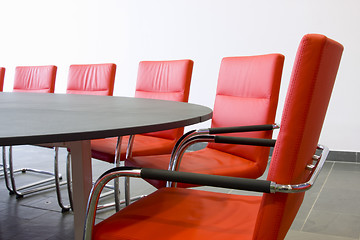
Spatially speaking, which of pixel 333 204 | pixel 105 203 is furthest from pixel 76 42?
pixel 333 204

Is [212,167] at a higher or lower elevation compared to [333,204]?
higher

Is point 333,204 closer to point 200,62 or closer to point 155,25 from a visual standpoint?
point 200,62

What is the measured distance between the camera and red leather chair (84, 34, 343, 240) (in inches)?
27.5

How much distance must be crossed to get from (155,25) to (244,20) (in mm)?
1153

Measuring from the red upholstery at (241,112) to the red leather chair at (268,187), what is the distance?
1.54ft

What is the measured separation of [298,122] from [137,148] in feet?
4.77

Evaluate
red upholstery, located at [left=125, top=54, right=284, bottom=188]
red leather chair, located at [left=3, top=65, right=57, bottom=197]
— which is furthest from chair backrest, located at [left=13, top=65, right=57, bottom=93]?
red upholstery, located at [left=125, top=54, right=284, bottom=188]

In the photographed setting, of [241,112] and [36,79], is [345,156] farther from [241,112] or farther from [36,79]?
[36,79]

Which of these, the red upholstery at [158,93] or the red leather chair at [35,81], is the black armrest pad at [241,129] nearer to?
the red upholstery at [158,93]

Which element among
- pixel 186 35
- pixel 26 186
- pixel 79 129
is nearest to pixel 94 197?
pixel 79 129

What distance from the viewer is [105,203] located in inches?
100

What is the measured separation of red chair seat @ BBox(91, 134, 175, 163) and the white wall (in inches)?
84.8

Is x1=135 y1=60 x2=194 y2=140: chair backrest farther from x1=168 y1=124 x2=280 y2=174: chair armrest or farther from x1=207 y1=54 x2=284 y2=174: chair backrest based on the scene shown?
x1=168 y1=124 x2=280 y2=174: chair armrest

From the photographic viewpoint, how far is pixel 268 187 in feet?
2.41
